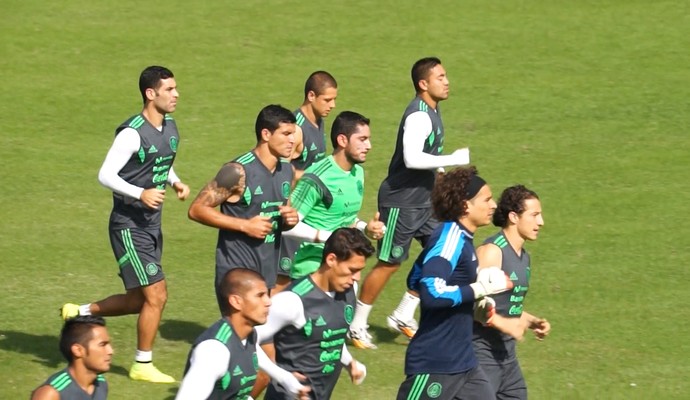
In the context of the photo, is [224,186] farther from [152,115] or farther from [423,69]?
[423,69]

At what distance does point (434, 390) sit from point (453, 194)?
Answer: 1.24 meters

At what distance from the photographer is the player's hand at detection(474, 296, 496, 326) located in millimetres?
8414

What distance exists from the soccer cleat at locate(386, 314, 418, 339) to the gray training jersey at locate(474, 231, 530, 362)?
272cm

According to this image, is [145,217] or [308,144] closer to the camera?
[145,217]

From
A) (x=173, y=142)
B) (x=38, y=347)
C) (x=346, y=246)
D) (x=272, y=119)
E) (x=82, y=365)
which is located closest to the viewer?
(x=82, y=365)

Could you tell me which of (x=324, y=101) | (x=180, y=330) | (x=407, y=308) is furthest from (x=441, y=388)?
(x=324, y=101)

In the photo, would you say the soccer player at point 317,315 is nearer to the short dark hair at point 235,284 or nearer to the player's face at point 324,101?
the short dark hair at point 235,284

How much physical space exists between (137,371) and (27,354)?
3.76 feet

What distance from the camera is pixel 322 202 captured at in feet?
34.2

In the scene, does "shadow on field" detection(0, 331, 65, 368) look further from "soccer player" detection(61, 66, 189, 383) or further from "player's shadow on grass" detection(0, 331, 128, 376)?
"soccer player" detection(61, 66, 189, 383)

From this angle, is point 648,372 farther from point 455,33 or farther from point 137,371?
point 455,33

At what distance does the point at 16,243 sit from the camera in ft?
45.0

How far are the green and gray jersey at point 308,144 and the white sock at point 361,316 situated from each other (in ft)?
4.69

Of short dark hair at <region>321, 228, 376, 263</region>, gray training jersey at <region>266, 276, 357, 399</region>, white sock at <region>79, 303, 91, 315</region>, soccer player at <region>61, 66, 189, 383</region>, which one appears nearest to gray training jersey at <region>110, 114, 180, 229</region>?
soccer player at <region>61, 66, 189, 383</region>
